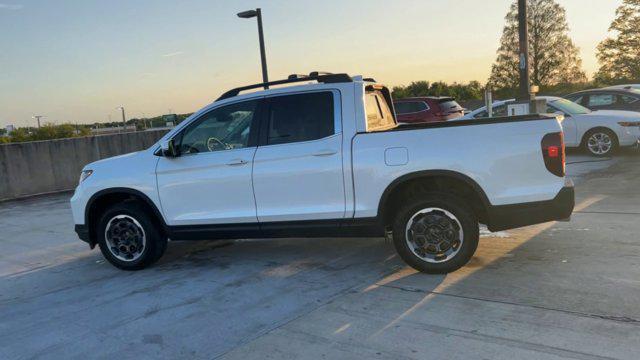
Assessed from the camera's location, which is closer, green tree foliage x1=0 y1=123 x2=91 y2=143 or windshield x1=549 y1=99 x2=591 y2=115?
windshield x1=549 y1=99 x2=591 y2=115

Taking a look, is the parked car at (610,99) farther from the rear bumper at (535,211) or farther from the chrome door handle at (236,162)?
the chrome door handle at (236,162)

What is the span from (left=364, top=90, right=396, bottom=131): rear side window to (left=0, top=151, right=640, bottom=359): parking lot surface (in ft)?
4.49

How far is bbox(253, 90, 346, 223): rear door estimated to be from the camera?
16.6 feet

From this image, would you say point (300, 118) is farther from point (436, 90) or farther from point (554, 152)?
point (436, 90)

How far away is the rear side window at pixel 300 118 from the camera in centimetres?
517

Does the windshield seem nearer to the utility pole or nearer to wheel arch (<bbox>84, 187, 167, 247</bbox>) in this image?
the utility pole

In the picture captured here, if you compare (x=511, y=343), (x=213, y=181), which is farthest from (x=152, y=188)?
(x=511, y=343)

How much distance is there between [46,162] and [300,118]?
1038 cm

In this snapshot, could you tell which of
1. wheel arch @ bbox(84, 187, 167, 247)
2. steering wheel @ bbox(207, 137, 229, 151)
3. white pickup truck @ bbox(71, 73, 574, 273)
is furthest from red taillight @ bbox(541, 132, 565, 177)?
wheel arch @ bbox(84, 187, 167, 247)

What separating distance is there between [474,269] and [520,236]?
4.37 ft

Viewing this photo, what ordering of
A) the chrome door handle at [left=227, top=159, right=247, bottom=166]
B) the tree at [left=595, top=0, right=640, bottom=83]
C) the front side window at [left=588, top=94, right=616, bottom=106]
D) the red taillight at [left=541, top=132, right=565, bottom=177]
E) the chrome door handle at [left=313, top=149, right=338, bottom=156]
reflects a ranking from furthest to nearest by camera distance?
the tree at [left=595, top=0, right=640, bottom=83] < the front side window at [left=588, top=94, right=616, bottom=106] < the chrome door handle at [left=227, top=159, right=247, bottom=166] < the chrome door handle at [left=313, top=149, right=338, bottom=156] < the red taillight at [left=541, top=132, right=565, bottom=177]

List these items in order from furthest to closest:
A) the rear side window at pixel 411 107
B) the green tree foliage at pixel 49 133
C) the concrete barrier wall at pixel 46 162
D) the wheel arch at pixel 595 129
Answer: the green tree foliage at pixel 49 133
the rear side window at pixel 411 107
the concrete barrier wall at pixel 46 162
the wheel arch at pixel 595 129

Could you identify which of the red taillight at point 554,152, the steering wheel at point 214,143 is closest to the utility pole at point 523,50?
the red taillight at point 554,152

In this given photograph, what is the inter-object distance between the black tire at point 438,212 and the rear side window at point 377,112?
2.88ft
